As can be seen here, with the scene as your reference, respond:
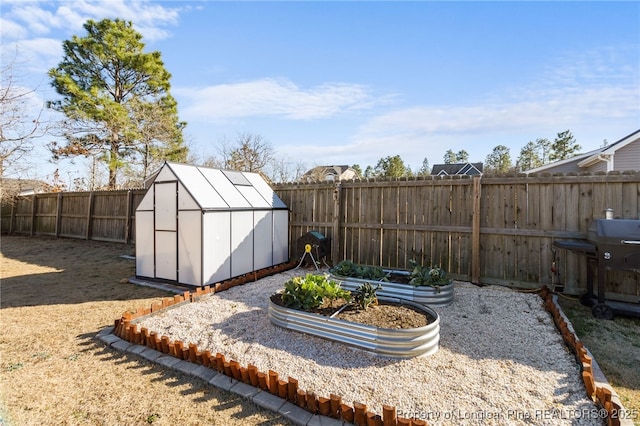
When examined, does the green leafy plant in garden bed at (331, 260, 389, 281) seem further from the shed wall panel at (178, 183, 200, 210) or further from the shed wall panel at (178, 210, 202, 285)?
the shed wall panel at (178, 183, 200, 210)

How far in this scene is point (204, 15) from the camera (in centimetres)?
645

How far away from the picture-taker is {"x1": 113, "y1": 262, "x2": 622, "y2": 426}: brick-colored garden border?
6.77ft

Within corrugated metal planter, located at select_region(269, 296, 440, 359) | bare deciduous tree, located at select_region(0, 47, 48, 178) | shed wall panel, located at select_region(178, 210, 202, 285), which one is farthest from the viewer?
bare deciduous tree, located at select_region(0, 47, 48, 178)

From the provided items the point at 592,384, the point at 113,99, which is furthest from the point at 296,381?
the point at 113,99

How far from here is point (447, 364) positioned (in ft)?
9.61

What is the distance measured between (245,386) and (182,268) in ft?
12.0

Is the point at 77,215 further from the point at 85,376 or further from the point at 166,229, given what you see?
the point at 85,376

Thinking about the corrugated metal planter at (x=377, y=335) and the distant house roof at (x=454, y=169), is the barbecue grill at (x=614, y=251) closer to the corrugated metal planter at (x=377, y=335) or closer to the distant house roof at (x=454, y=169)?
the corrugated metal planter at (x=377, y=335)

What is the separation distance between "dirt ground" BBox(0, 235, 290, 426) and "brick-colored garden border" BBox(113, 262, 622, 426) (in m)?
0.18

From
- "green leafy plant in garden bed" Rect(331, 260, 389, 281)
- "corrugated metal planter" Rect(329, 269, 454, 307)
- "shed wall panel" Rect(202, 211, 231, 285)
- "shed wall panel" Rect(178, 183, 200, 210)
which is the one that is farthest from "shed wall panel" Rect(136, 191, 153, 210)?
"corrugated metal planter" Rect(329, 269, 454, 307)

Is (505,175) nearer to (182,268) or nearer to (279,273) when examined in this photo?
(279,273)

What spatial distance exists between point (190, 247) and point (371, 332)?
3860 mm

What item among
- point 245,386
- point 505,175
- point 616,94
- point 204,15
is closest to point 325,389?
point 245,386

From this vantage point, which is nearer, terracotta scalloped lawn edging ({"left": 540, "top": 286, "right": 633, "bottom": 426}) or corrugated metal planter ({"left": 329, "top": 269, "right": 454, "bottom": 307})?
terracotta scalloped lawn edging ({"left": 540, "top": 286, "right": 633, "bottom": 426})
